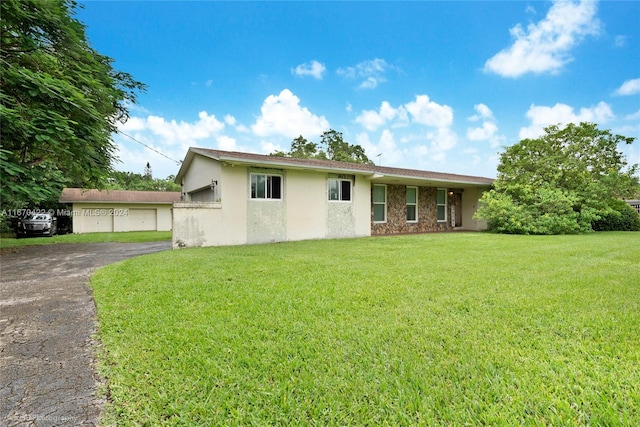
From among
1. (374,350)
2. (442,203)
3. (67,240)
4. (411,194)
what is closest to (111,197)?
(67,240)

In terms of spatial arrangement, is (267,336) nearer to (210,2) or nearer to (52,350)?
(52,350)

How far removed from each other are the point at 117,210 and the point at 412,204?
1922 cm

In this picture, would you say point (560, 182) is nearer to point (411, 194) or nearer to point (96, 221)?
point (411, 194)

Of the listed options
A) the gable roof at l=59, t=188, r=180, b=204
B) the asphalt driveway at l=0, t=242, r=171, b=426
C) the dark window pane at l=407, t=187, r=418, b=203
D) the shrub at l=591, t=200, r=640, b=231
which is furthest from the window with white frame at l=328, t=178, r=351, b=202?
the gable roof at l=59, t=188, r=180, b=204

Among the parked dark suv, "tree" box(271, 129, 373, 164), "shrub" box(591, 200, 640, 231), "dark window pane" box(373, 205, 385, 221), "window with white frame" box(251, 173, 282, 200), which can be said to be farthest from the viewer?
"tree" box(271, 129, 373, 164)

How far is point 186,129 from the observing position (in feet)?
61.7

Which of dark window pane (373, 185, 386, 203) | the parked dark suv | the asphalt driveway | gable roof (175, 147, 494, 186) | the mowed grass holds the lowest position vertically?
the asphalt driveway

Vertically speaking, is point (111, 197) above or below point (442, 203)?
above

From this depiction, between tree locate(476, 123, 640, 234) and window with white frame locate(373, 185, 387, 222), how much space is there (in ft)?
14.1

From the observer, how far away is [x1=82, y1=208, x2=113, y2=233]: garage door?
63.5 feet

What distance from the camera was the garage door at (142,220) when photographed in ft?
67.9

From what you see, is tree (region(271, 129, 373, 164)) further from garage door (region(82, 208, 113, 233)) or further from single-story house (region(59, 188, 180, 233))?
garage door (region(82, 208, 113, 233))

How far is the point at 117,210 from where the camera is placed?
20.2 m

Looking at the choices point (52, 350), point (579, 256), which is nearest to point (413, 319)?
point (52, 350)
